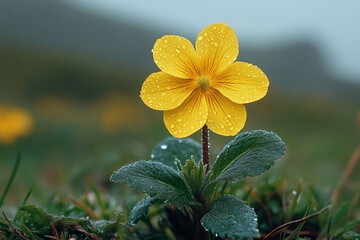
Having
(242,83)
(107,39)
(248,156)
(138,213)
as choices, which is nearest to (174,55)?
(242,83)

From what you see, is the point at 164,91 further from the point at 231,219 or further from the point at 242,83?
the point at 231,219

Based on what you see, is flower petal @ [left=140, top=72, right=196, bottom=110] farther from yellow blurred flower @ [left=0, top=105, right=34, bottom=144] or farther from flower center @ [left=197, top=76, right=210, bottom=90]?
yellow blurred flower @ [left=0, top=105, right=34, bottom=144]

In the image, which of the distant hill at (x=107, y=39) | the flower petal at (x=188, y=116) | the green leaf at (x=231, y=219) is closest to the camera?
the green leaf at (x=231, y=219)

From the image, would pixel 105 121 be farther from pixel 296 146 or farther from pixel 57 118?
pixel 296 146

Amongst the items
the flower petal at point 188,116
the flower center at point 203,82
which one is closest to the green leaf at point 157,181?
the flower petal at point 188,116

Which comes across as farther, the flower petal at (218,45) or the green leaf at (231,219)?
the flower petal at (218,45)

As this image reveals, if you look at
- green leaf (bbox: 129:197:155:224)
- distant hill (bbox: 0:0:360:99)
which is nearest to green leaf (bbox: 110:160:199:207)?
green leaf (bbox: 129:197:155:224)

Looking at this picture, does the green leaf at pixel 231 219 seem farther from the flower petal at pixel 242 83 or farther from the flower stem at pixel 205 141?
the flower petal at pixel 242 83
